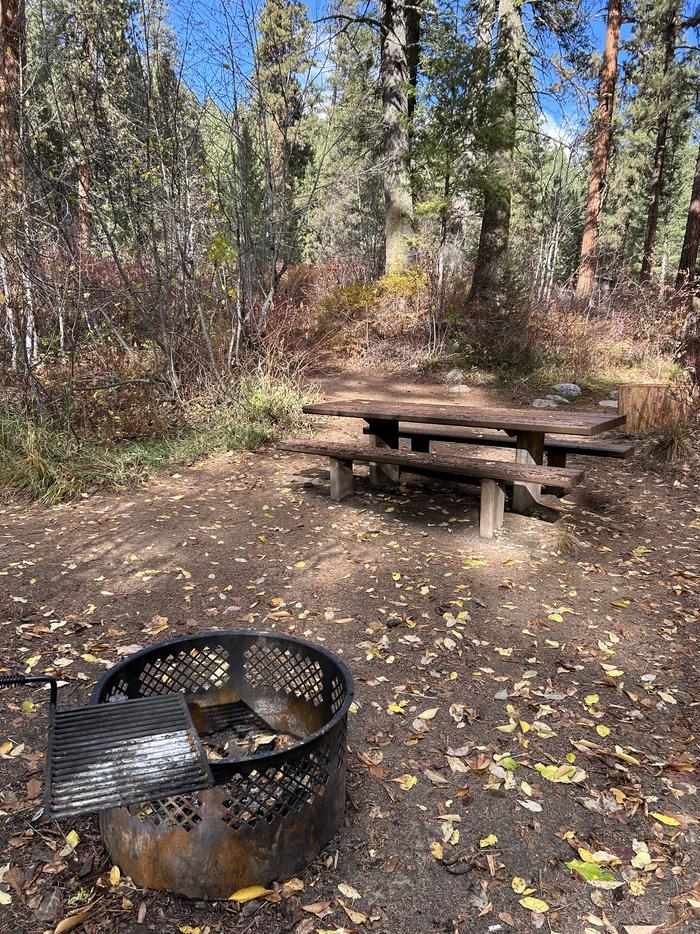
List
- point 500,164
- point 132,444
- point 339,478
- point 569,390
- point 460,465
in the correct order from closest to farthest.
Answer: point 460,465 < point 339,478 < point 132,444 < point 569,390 < point 500,164

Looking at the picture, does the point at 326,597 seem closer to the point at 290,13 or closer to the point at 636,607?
the point at 636,607

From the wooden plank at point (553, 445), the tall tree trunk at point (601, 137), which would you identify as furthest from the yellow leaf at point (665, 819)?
the tall tree trunk at point (601, 137)

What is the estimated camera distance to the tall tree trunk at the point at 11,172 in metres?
5.16

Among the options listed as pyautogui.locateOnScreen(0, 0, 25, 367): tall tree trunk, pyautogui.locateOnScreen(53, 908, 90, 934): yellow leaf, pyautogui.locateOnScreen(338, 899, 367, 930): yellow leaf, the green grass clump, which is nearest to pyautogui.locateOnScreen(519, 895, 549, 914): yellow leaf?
pyautogui.locateOnScreen(338, 899, 367, 930): yellow leaf

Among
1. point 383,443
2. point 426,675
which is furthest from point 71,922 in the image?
point 383,443

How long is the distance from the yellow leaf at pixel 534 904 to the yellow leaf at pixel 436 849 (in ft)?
0.81

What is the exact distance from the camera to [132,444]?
18.8ft

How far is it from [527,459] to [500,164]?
8.38 m

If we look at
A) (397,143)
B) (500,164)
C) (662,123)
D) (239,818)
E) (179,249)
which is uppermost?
(662,123)

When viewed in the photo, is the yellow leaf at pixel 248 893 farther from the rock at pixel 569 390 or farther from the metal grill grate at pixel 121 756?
the rock at pixel 569 390

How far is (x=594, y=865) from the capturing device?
68.4 inches

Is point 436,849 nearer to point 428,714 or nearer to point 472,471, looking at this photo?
point 428,714

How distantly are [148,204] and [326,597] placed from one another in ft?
14.0

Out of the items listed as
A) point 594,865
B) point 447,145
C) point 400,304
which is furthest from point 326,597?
point 447,145
